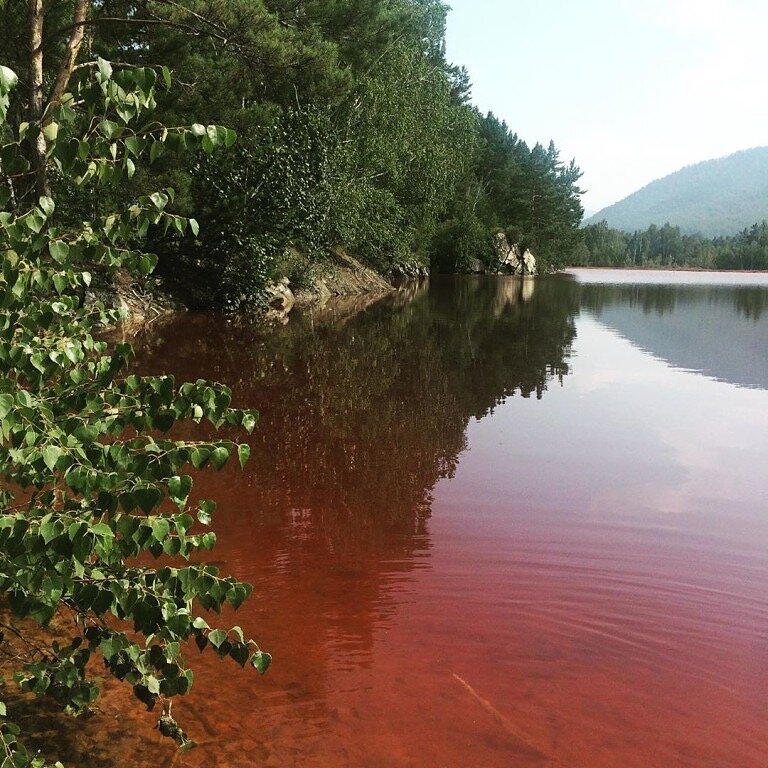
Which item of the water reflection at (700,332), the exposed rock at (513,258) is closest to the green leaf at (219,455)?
the water reflection at (700,332)

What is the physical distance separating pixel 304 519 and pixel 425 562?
127 cm

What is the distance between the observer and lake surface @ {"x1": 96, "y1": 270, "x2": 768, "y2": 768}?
3547mm

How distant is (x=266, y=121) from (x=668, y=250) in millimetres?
179713

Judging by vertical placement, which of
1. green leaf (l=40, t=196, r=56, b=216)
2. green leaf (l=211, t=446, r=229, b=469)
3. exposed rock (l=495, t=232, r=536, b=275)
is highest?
exposed rock (l=495, t=232, r=536, b=275)

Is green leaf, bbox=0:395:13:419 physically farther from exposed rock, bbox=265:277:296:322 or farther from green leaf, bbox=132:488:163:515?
exposed rock, bbox=265:277:296:322

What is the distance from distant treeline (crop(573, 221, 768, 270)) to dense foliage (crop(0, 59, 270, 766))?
129472 mm

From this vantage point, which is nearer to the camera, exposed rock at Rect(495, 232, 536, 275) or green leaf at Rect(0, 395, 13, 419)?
green leaf at Rect(0, 395, 13, 419)

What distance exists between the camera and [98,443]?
2395mm

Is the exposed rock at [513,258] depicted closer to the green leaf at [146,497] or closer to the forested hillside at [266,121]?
the forested hillside at [266,121]

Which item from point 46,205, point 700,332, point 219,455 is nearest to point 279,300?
point 700,332

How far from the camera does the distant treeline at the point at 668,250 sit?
146m

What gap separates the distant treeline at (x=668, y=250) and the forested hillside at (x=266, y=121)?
311 ft

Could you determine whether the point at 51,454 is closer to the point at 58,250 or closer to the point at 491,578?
the point at 58,250

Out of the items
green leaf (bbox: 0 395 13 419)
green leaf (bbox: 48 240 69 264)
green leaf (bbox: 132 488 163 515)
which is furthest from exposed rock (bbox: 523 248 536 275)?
green leaf (bbox: 0 395 13 419)
